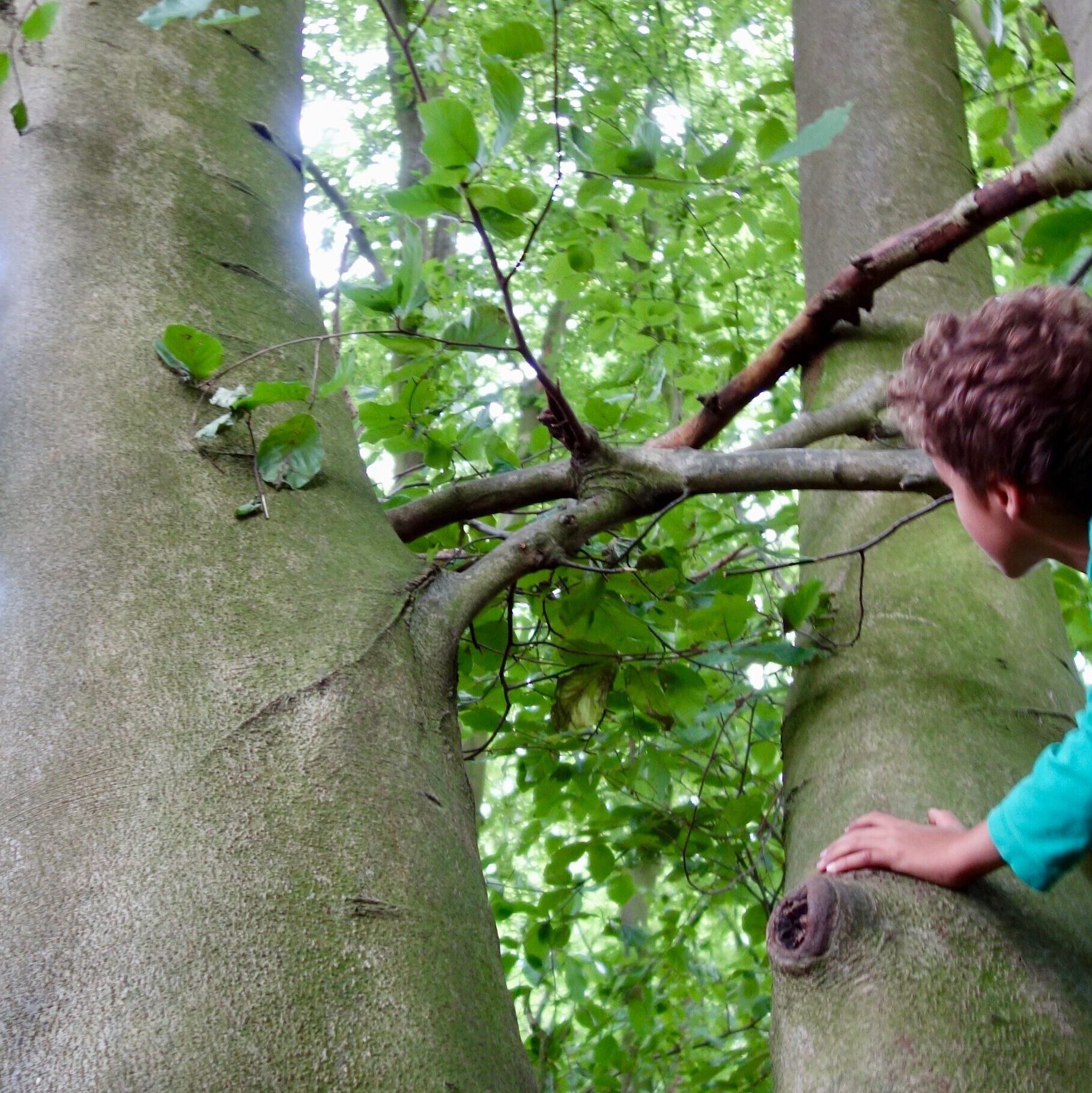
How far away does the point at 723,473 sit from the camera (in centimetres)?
144

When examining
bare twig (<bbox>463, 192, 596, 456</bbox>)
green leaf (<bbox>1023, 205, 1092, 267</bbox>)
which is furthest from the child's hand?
green leaf (<bbox>1023, 205, 1092, 267</bbox>)

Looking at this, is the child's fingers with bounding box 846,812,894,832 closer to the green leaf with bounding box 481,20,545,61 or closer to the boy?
the boy

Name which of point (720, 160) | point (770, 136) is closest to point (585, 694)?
point (720, 160)

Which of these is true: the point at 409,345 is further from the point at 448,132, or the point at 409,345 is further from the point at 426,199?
the point at 448,132

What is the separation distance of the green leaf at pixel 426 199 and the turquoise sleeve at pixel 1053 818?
0.90 metres

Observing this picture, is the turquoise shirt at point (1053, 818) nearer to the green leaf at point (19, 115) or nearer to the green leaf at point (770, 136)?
the green leaf at point (770, 136)

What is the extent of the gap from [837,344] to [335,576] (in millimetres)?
1338

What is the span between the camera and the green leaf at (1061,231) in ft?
4.61

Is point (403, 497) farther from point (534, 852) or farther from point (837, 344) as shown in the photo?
point (534, 852)

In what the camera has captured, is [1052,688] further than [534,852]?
No

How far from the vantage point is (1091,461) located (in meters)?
1.17

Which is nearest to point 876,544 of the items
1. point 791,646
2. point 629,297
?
point 791,646

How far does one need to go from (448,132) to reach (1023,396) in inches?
29.4

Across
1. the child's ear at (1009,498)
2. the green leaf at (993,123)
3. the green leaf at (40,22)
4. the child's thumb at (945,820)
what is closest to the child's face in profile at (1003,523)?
the child's ear at (1009,498)
